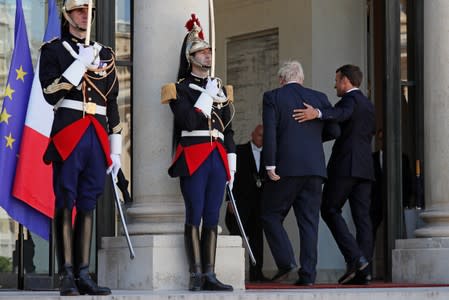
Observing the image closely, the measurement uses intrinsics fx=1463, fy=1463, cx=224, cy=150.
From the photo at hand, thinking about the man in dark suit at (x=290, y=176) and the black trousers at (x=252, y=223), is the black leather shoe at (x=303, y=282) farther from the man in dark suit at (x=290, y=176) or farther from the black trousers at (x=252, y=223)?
the black trousers at (x=252, y=223)

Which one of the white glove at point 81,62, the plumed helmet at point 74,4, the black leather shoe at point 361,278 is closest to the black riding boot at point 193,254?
the white glove at point 81,62

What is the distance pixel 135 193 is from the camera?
12.1 m

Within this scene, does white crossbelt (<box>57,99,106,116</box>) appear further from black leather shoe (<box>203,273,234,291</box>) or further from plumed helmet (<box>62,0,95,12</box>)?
black leather shoe (<box>203,273,234,291</box>)

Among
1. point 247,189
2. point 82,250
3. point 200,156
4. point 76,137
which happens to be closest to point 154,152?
point 200,156

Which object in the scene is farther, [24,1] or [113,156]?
[24,1]

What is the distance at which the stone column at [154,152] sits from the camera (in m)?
11.7

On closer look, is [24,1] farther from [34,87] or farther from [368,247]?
[368,247]

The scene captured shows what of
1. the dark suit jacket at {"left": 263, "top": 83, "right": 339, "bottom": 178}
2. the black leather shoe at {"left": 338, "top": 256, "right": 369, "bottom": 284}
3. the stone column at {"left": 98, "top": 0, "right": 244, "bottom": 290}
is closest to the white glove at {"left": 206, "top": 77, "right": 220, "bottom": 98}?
the stone column at {"left": 98, "top": 0, "right": 244, "bottom": 290}

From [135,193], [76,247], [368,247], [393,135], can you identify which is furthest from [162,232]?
[393,135]

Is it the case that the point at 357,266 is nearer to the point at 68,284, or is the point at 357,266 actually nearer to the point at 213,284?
the point at 213,284

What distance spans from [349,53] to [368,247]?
3603mm

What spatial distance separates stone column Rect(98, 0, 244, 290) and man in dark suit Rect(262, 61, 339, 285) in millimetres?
661

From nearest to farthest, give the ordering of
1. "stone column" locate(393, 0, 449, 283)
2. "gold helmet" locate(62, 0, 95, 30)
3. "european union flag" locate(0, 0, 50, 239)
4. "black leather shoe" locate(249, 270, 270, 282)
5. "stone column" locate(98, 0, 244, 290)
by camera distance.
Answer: "gold helmet" locate(62, 0, 95, 30) < "stone column" locate(98, 0, 244, 290) < "european union flag" locate(0, 0, 50, 239) < "stone column" locate(393, 0, 449, 283) < "black leather shoe" locate(249, 270, 270, 282)

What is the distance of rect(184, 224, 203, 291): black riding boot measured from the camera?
11.3m
